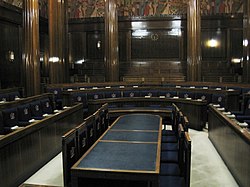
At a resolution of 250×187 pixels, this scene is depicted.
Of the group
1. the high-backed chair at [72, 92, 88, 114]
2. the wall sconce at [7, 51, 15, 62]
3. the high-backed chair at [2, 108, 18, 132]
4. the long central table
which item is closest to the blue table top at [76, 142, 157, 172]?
the long central table

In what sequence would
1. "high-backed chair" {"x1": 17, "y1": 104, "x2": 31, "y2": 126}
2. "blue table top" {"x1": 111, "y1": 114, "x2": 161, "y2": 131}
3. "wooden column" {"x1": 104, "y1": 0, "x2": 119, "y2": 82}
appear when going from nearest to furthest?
"blue table top" {"x1": 111, "y1": 114, "x2": 161, "y2": 131}
"high-backed chair" {"x1": 17, "y1": 104, "x2": 31, "y2": 126}
"wooden column" {"x1": 104, "y1": 0, "x2": 119, "y2": 82}

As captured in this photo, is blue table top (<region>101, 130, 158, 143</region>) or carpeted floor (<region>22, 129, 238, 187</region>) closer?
blue table top (<region>101, 130, 158, 143</region>)

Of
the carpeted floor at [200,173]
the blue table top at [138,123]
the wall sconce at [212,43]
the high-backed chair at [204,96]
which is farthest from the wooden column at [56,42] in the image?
the wall sconce at [212,43]

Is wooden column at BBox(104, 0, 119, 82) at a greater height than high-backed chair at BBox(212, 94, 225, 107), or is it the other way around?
wooden column at BBox(104, 0, 119, 82)

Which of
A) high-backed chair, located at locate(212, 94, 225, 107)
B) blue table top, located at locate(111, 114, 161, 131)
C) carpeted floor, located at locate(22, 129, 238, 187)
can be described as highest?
high-backed chair, located at locate(212, 94, 225, 107)

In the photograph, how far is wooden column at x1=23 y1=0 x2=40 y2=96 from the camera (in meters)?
9.53

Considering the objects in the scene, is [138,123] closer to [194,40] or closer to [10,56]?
[194,40]

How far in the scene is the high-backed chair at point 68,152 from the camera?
10.3 feet

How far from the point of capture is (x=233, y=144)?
4.51m

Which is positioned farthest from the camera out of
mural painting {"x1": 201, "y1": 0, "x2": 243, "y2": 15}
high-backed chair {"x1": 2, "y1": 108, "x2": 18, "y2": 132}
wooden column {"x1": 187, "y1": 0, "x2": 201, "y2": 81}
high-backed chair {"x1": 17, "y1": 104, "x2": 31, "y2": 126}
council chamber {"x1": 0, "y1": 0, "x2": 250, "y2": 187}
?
mural painting {"x1": 201, "y1": 0, "x2": 243, "y2": 15}

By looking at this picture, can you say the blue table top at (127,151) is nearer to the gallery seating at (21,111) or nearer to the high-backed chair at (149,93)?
the gallery seating at (21,111)

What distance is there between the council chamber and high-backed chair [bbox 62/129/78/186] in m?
0.01

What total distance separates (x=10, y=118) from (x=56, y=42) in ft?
25.0

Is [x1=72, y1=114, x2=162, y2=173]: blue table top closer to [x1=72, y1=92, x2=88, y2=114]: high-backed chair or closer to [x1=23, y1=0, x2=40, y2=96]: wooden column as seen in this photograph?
[x1=72, y1=92, x2=88, y2=114]: high-backed chair
